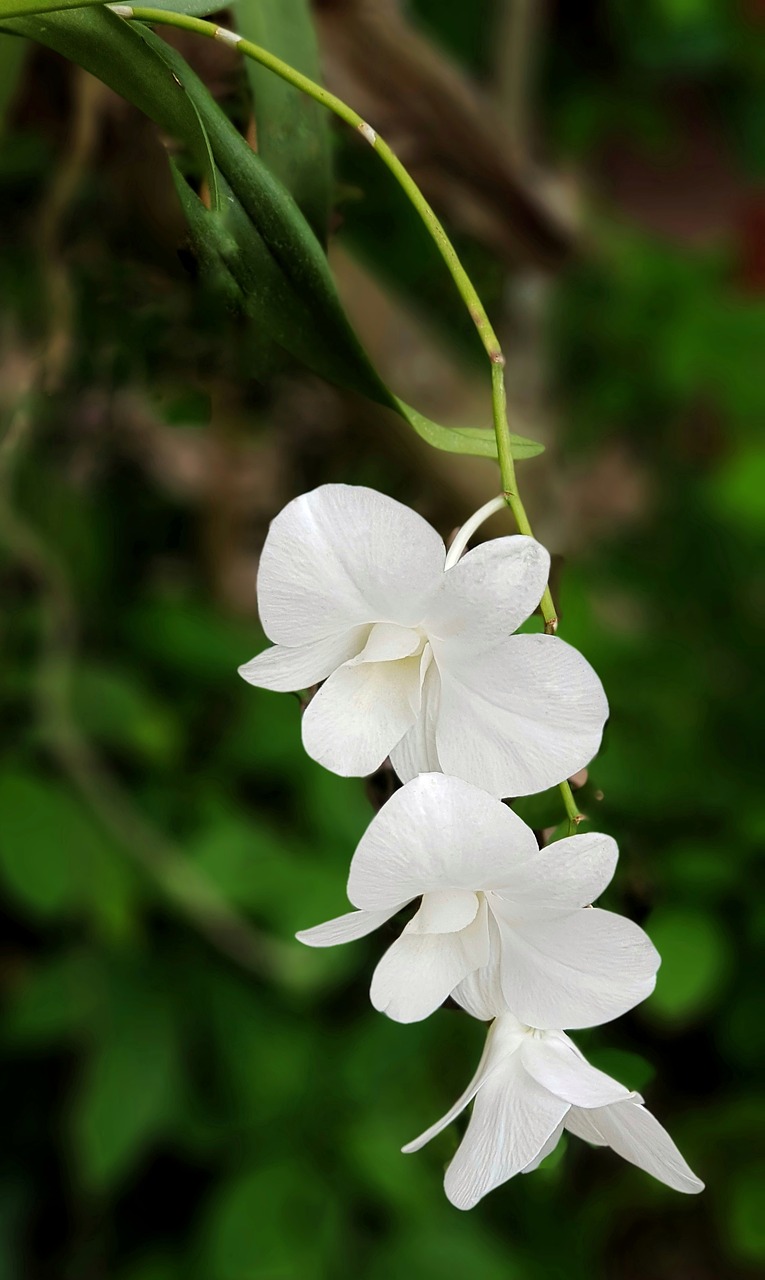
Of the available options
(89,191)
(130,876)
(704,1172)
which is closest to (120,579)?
(130,876)

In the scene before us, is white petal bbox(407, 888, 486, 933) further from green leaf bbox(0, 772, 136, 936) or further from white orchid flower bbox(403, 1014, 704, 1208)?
green leaf bbox(0, 772, 136, 936)

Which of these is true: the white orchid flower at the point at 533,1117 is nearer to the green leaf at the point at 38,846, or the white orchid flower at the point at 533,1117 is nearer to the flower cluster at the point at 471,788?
the flower cluster at the point at 471,788

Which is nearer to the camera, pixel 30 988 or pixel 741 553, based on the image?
pixel 30 988

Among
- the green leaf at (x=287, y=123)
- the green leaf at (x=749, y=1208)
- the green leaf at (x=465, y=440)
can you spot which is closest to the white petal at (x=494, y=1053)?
the green leaf at (x=465, y=440)

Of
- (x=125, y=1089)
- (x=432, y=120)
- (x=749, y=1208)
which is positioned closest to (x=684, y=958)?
(x=749, y=1208)

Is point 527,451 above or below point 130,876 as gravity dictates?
above

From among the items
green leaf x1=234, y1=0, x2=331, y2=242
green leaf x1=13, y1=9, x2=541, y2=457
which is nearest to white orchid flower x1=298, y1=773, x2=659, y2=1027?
green leaf x1=13, y1=9, x2=541, y2=457

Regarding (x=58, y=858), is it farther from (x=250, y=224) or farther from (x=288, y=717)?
(x=250, y=224)

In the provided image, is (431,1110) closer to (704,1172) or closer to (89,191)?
(704,1172)

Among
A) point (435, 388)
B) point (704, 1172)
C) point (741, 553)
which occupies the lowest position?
point (704, 1172)
